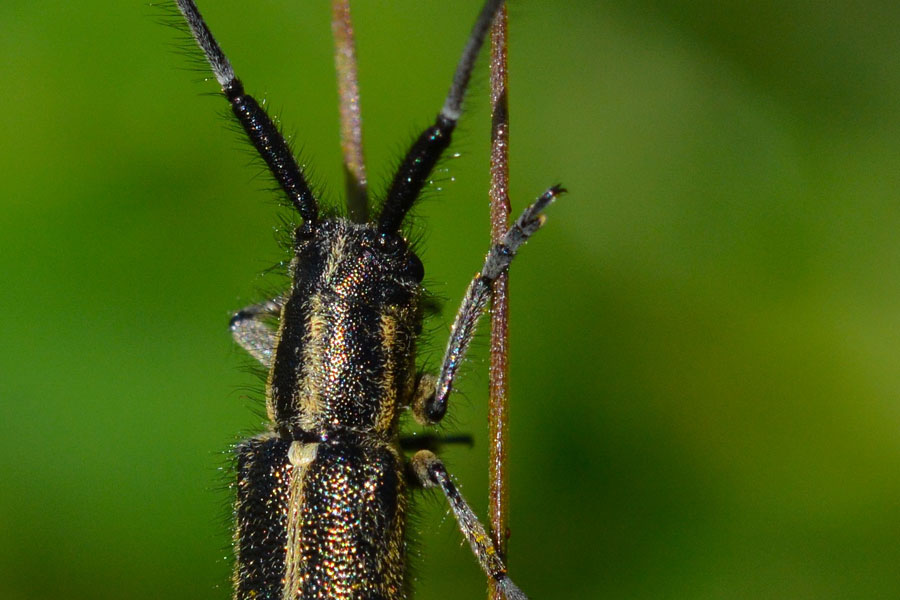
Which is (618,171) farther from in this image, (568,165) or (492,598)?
(492,598)

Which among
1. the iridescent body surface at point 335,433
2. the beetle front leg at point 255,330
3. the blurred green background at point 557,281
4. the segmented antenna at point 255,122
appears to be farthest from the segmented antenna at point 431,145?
the blurred green background at point 557,281

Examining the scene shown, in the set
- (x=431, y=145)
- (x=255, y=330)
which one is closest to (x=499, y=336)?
(x=431, y=145)

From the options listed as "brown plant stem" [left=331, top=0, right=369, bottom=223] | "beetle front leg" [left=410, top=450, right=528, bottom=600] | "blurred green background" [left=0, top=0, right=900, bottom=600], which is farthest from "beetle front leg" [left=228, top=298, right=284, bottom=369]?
"beetle front leg" [left=410, top=450, right=528, bottom=600]

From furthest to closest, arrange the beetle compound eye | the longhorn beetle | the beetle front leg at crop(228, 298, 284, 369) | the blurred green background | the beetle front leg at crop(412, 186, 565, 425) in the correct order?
1. the blurred green background
2. the beetle front leg at crop(228, 298, 284, 369)
3. the beetle compound eye
4. the longhorn beetle
5. the beetle front leg at crop(412, 186, 565, 425)

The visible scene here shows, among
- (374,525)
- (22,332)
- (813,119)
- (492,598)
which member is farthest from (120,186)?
(813,119)

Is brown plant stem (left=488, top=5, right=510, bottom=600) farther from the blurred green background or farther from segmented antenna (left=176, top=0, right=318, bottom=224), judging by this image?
the blurred green background

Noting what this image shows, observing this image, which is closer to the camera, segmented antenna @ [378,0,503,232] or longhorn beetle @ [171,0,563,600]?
segmented antenna @ [378,0,503,232]

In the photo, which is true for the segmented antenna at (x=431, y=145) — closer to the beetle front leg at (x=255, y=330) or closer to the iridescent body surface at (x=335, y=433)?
the iridescent body surface at (x=335, y=433)
